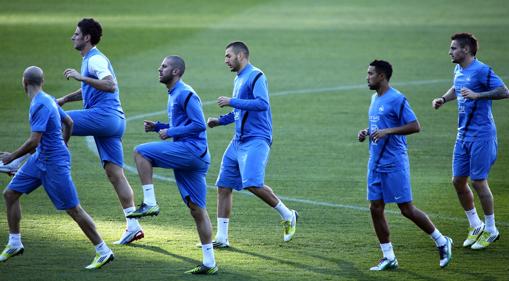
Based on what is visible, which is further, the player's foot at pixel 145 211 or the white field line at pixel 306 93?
the white field line at pixel 306 93

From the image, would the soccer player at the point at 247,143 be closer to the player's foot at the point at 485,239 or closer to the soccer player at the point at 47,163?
the soccer player at the point at 47,163

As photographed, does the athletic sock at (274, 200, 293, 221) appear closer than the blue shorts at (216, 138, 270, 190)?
No

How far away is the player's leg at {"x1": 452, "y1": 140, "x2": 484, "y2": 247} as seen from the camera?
1288 cm

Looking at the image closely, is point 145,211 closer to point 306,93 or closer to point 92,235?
point 92,235

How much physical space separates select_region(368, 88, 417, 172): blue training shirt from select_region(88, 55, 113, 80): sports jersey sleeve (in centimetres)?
334

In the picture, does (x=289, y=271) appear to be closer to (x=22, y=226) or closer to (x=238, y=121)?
(x=238, y=121)

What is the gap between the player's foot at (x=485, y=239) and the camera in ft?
41.7

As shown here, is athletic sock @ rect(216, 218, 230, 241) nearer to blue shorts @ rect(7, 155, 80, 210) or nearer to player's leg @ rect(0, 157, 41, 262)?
blue shorts @ rect(7, 155, 80, 210)

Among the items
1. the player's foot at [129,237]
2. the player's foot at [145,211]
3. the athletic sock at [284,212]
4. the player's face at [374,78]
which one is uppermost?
the player's face at [374,78]

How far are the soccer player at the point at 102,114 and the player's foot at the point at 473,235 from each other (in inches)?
157

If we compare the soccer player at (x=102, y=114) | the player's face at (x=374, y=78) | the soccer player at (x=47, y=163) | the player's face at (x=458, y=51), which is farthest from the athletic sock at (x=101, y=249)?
the player's face at (x=458, y=51)

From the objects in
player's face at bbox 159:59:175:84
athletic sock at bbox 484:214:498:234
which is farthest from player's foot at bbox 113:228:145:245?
athletic sock at bbox 484:214:498:234

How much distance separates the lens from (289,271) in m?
11.7

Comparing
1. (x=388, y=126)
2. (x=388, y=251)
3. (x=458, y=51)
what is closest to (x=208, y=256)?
(x=388, y=251)
